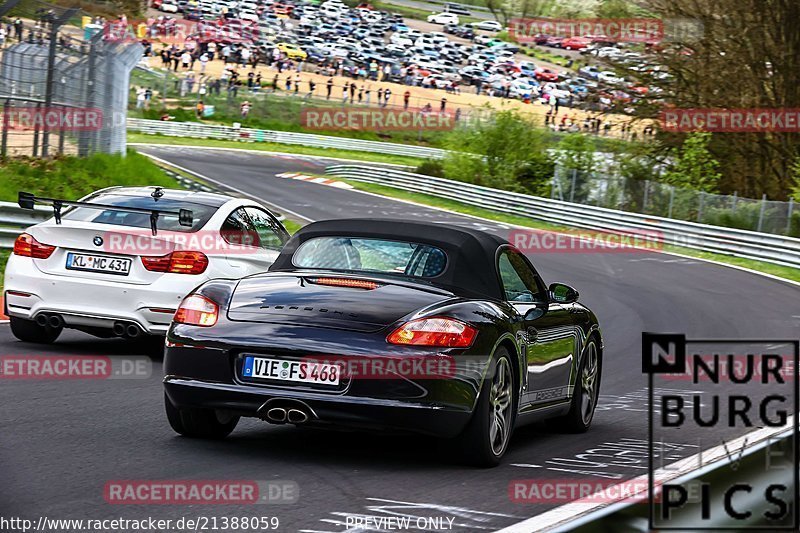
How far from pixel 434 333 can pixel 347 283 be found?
2.13ft

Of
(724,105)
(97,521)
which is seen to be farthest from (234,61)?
(97,521)

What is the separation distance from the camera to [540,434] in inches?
345

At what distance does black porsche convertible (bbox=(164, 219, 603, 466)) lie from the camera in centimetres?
656

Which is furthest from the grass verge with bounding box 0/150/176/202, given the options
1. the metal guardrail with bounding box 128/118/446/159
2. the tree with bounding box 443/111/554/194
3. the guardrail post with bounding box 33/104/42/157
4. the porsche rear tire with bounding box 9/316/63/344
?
the metal guardrail with bounding box 128/118/446/159

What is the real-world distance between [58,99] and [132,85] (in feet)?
167

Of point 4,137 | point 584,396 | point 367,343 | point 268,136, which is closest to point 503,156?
point 268,136

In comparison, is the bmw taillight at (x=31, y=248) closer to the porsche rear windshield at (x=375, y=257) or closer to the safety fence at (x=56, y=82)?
the porsche rear windshield at (x=375, y=257)

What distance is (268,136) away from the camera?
232 ft

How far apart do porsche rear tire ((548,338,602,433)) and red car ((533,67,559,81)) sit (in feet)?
276

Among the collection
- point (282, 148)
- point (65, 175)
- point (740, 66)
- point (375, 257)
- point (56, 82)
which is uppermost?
point (740, 66)

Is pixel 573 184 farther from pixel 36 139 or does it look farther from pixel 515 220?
pixel 36 139

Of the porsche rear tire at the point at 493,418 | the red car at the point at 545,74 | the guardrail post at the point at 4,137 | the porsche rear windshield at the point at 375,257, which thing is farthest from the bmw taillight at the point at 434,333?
the red car at the point at 545,74

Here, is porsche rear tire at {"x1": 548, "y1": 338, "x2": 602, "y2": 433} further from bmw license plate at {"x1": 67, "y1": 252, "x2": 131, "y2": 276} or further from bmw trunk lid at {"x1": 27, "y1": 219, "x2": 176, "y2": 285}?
bmw license plate at {"x1": 67, "y1": 252, "x2": 131, "y2": 276}

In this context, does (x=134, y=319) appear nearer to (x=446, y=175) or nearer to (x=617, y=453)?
(x=617, y=453)
